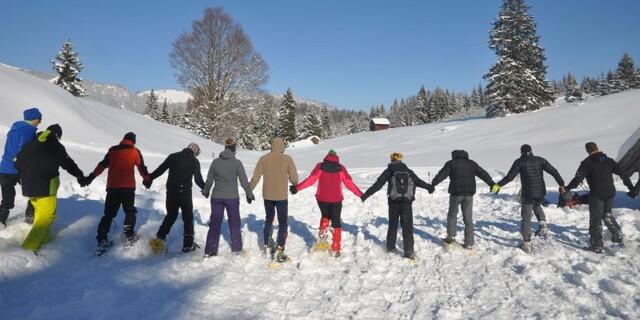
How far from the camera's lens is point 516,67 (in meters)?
37.6

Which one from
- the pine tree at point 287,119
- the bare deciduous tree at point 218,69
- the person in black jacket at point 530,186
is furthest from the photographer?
the pine tree at point 287,119

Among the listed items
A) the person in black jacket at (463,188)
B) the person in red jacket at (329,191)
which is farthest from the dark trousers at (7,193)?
the person in black jacket at (463,188)

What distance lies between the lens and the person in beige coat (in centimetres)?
672

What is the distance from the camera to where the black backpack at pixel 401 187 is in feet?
22.8

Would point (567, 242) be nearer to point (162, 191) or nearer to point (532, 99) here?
point (162, 191)

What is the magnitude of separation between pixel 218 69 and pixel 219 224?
21.8 meters

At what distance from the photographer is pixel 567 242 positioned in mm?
7461

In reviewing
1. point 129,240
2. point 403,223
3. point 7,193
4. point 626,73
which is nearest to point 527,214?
point 403,223

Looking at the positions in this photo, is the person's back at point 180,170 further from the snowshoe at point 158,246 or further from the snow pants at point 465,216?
the snow pants at point 465,216

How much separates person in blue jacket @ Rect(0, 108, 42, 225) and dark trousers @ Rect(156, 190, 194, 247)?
2.14m

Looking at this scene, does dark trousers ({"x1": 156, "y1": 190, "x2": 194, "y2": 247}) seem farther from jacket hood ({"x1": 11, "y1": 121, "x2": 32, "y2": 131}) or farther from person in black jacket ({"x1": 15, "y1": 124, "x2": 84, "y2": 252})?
jacket hood ({"x1": 11, "y1": 121, "x2": 32, "y2": 131})

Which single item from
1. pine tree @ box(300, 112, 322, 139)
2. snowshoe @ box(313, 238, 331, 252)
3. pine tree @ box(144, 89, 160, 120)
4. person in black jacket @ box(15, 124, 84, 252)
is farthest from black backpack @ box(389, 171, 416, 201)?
pine tree @ box(144, 89, 160, 120)

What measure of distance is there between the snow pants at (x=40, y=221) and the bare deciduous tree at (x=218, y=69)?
2155 centimetres

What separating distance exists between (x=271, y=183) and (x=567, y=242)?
571 centimetres
